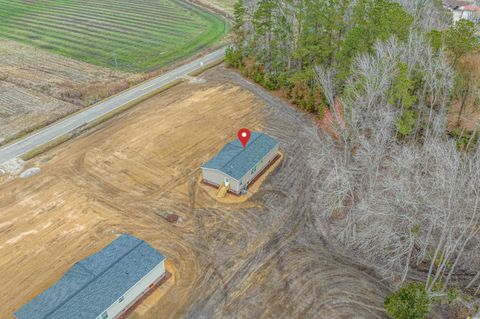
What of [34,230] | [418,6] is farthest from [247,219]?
[418,6]

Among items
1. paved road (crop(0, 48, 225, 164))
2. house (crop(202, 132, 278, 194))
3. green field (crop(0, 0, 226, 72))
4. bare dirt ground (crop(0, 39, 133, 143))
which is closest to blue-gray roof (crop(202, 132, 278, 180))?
house (crop(202, 132, 278, 194))

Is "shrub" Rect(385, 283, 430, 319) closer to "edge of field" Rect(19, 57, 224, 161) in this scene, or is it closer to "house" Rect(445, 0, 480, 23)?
"edge of field" Rect(19, 57, 224, 161)

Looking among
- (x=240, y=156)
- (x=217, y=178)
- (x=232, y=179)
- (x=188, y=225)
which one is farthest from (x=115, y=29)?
(x=188, y=225)

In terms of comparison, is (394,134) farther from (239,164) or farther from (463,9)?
(463,9)

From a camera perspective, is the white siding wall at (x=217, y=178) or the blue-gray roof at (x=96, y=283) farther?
the white siding wall at (x=217, y=178)

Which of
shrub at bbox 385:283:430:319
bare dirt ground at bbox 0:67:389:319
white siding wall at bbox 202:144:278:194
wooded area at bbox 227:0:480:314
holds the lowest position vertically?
bare dirt ground at bbox 0:67:389:319

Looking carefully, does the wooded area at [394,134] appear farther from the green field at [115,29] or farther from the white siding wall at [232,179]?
the green field at [115,29]

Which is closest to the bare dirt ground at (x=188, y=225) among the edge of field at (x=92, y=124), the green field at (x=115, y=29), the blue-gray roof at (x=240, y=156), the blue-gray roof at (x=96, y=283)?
the edge of field at (x=92, y=124)
